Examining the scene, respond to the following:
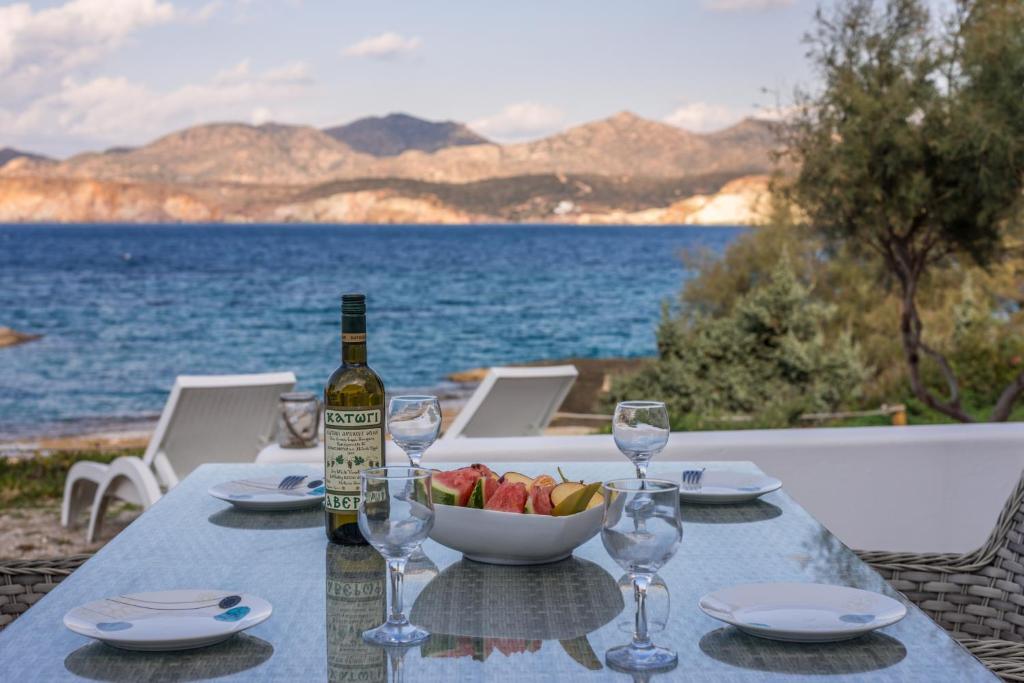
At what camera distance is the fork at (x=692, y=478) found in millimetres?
2117

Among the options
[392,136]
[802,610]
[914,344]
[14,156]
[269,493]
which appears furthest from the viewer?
[14,156]

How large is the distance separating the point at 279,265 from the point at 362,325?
141 ft

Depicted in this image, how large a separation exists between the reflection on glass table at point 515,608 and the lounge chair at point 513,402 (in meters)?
3.05

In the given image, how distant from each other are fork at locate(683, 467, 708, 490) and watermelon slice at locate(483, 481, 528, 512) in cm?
60

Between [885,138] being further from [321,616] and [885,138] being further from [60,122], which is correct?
[60,122]

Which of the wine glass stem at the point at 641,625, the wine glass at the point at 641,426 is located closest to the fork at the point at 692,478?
the wine glass at the point at 641,426

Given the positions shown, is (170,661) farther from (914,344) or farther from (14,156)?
(14,156)

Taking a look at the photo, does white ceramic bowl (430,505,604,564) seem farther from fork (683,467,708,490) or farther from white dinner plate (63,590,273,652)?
fork (683,467,708,490)

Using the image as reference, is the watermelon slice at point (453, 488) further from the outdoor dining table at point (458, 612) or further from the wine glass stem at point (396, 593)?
the wine glass stem at point (396, 593)

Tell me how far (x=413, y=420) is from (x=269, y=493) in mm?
429

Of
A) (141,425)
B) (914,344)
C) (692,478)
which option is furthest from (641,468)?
(141,425)

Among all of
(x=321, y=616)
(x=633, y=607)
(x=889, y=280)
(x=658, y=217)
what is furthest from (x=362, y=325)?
(x=658, y=217)

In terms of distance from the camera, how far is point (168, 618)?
1.34 meters

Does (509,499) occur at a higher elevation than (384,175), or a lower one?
lower
